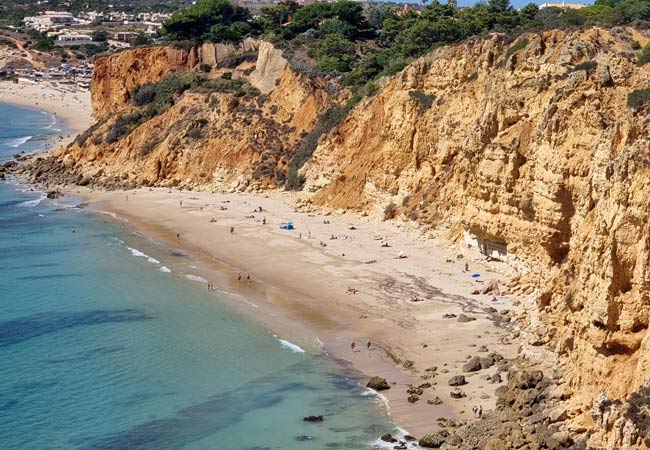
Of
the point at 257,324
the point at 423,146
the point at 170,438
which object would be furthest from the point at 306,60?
the point at 170,438

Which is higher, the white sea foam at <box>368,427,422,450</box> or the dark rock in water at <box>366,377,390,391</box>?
the dark rock in water at <box>366,377,390,391</box>

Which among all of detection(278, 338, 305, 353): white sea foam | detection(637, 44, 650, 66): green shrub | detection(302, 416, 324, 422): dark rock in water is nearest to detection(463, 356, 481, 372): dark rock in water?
detection(302, 416, 324, 422): dark rock in water

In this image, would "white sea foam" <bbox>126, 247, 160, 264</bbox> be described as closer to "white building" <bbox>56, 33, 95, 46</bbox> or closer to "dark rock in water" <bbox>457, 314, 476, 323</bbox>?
"dark rock in water" <bbox>457, 314, 476, 323</bbox>

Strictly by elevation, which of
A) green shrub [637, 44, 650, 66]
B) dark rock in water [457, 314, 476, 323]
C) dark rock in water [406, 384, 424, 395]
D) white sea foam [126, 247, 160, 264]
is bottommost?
dark rock in water [406, 384, 424, 395]

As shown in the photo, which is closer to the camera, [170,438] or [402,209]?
[170,438]

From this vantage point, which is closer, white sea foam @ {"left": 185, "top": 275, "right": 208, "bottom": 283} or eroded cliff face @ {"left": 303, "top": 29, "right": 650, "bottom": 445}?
eroded cliff face @ {"left": 303, "top": 29, "right": 650, "bottom": 445}

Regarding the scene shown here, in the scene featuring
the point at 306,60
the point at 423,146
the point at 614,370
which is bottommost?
the point at 614,370

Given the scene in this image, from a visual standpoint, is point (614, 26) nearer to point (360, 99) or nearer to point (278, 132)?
point (360, 99)
